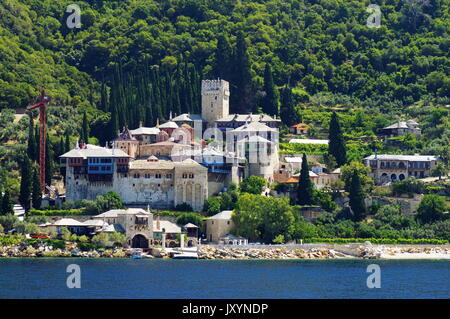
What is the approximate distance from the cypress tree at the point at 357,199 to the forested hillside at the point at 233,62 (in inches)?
545

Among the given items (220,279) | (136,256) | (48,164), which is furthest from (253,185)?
(220,279)

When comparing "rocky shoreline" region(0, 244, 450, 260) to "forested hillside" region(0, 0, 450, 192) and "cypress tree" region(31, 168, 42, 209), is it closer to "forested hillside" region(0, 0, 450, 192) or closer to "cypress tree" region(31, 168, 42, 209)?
"cypress tree" region(31, 168, 42, 209)

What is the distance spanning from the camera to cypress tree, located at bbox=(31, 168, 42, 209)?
305 feet

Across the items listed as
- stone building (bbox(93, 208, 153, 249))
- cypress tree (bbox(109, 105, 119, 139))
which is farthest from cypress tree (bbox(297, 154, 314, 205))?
cypress tree (bbox(109, 105, 119, 139))

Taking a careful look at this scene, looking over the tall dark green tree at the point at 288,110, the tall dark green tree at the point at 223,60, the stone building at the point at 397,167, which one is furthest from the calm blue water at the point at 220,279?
the tall dark green tree at the point at 223,60

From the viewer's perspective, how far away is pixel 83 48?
470 ft

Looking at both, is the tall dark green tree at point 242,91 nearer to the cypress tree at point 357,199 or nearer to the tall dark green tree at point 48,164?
the tall dark green tree at point 48,164

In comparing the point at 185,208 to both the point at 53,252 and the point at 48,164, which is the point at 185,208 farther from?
the point at 48,164

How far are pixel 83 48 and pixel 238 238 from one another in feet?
196

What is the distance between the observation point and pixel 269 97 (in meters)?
114

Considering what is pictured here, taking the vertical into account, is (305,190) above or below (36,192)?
above

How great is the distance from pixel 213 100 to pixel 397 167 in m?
18.4

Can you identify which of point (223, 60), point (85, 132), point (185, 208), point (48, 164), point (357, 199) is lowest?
point (185, 208)
